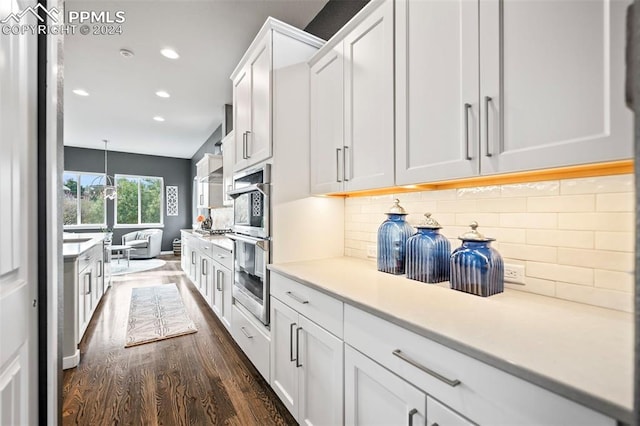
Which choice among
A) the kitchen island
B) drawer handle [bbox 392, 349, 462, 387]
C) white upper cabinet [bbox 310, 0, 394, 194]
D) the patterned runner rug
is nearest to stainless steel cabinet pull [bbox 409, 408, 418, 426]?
drawer handle [bbox 392, 349, 462, 387]

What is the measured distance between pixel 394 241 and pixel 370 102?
765mm

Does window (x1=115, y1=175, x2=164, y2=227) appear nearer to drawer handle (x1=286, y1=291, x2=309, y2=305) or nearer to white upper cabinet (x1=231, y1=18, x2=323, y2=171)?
white upper cabinet (x1=231, y1=18, x2=323, y2=171)

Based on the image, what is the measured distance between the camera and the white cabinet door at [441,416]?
2.59ft

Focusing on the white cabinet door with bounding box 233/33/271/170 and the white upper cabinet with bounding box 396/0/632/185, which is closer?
the white upper cabinet with bounding box 396/0/632/185

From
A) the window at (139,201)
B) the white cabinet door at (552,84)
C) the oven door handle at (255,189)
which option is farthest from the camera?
the window at (139,201)

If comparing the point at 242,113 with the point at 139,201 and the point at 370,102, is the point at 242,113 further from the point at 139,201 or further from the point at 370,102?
the point at 139,201

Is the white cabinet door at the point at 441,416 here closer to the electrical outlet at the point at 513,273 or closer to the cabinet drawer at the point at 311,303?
the cabinet drawer at the point at 311,303

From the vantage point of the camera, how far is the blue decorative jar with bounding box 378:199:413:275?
5.27 feet

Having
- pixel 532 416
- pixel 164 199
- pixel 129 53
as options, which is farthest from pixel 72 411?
pixel 164 199

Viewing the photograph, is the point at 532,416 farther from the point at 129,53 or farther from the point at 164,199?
the point at 164,199

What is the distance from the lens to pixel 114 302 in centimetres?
391

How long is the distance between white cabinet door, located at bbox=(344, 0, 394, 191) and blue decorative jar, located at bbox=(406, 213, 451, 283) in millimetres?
312

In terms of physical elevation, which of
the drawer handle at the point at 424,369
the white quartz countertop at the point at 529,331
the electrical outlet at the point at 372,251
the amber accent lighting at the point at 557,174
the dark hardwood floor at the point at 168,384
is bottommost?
the dark hardwood floor at the point at 168,384

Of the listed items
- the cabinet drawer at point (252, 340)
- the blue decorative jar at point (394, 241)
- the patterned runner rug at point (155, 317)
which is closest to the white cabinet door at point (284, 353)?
the cabinet drawer at point (252, 340)
